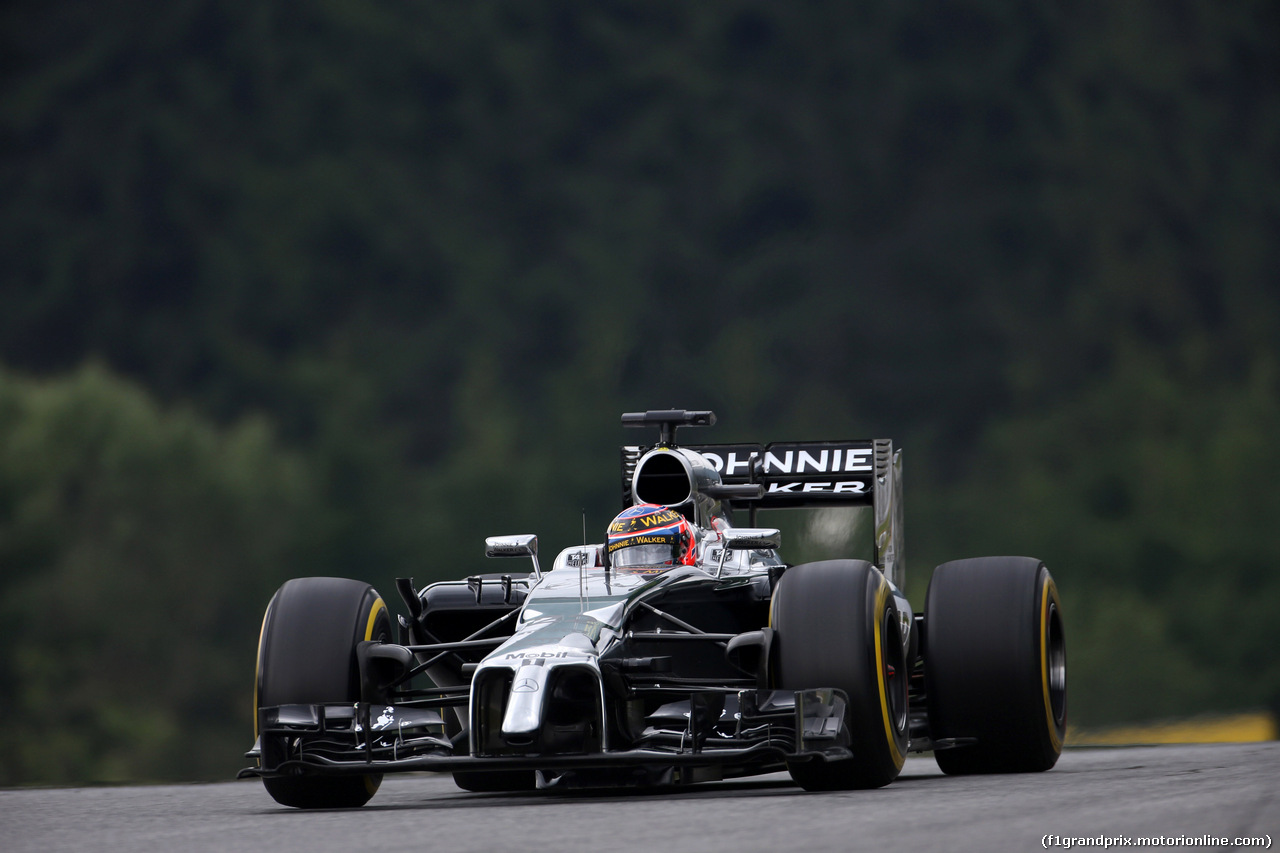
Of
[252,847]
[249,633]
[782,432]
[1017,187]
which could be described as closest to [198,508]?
[249,633]

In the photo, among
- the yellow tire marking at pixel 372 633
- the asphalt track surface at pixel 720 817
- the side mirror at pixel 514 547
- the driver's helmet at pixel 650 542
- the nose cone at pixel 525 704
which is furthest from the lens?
the side mirror at pixel 514 547

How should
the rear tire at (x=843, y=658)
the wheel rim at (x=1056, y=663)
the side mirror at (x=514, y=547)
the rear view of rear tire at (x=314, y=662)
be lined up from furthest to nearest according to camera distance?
the wheel rim at (x=1056, y=663), the side mirror at (x=514, y=547), the rear view of rear tire at (x=314, y=662), the rear tire at (x=843, y=658)

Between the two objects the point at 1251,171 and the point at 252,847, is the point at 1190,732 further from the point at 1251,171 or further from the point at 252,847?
the point at 1251,171

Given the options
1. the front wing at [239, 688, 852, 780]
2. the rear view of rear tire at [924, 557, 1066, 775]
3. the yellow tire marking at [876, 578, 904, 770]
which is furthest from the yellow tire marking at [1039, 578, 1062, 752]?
the front wing at [239, 688, 852, 780]

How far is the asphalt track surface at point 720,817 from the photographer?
7.18 m

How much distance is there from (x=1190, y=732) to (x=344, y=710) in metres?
10.4

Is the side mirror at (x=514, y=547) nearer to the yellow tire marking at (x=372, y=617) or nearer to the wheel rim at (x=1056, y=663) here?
the yellow tire marking at (x=372, y=617)

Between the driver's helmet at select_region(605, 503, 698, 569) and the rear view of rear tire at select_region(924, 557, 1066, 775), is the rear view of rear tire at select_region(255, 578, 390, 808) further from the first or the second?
the rear view of rear tire at select_region(924, 557, 1066, 775)

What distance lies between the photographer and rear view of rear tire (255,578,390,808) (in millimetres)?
10945

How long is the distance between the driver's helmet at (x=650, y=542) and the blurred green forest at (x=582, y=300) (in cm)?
1601

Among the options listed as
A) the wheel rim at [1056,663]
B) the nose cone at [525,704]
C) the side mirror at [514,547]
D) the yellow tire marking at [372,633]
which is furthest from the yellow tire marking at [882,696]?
the yellow tire marking at [372,633]

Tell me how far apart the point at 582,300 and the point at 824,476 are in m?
50.9

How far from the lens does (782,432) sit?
150ft

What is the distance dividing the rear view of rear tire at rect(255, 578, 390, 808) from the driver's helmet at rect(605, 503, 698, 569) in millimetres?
1794
